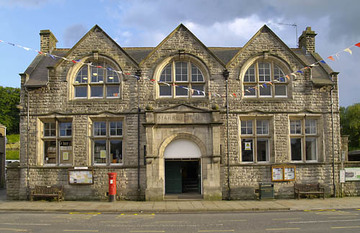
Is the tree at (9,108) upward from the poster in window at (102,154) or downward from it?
upward

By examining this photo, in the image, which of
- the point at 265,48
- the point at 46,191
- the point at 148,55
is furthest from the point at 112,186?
the point at 265,48

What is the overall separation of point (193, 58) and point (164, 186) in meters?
7.29

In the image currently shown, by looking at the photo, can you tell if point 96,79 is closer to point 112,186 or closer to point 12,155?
point 112,186

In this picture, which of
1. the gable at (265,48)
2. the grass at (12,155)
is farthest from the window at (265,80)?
the grass at (12,155)

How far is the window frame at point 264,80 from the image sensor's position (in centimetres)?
1928

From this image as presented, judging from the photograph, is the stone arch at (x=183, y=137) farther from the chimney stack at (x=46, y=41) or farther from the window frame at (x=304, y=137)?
the chimney stack at (x=46, y=41)

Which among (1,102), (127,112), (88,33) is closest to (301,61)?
(127,112)

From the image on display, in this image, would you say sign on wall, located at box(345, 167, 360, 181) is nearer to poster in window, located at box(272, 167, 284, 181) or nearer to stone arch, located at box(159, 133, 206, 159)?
poster in window, located at box(272, 167, 284, 181)

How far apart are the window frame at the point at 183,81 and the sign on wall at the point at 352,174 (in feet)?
30.1

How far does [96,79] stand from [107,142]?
3666 mm

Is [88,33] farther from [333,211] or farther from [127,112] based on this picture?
[333,211]

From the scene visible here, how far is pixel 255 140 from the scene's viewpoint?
19.0m

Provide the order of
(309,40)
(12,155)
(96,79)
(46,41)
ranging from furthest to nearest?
(12,155), (309,40), (46,41), (96,79)

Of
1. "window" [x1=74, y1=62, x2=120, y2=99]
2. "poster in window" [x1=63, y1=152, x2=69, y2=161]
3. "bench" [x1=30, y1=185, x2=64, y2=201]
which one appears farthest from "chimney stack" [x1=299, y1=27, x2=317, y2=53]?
"bench" [x1=30, y1=185, x2=64, y2=201]
